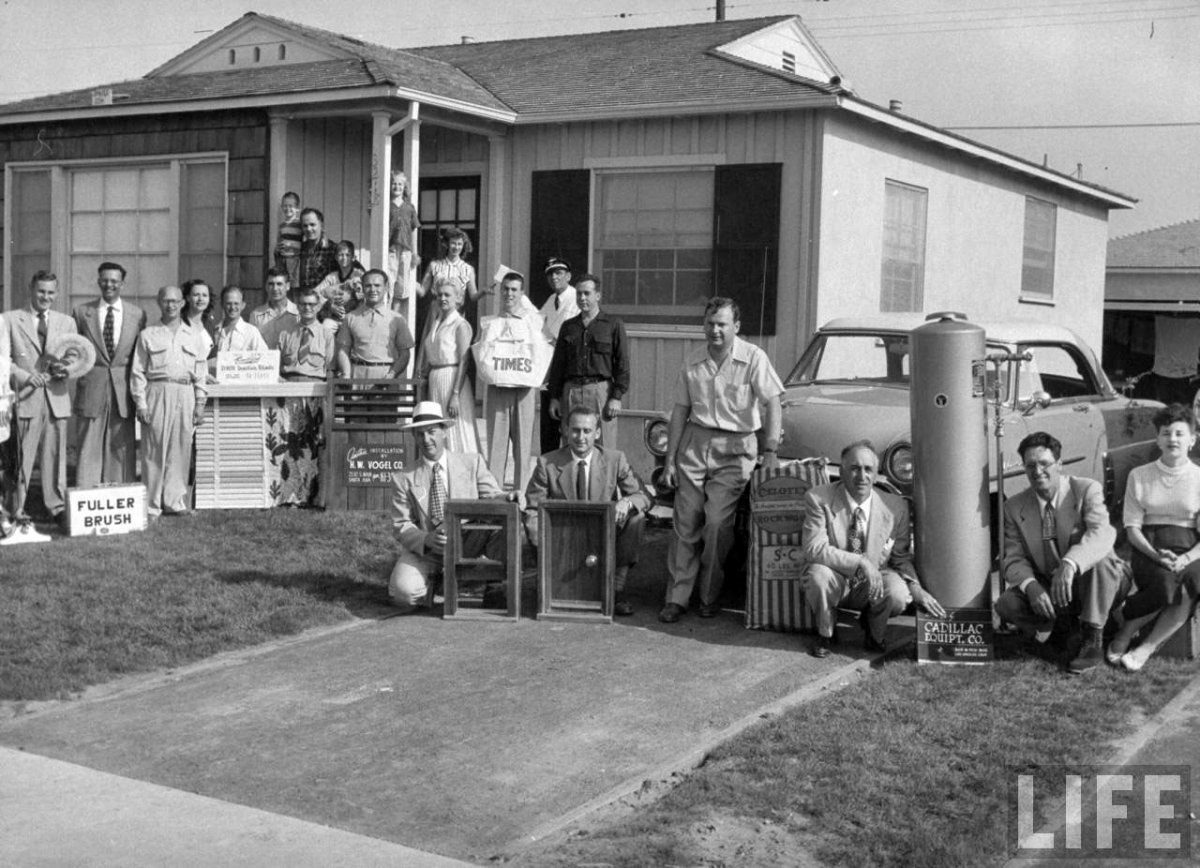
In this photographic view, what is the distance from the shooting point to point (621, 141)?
1430 cm

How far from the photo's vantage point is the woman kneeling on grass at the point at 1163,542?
764cm

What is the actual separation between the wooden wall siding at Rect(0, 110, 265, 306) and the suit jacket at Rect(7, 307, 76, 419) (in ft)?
12.5

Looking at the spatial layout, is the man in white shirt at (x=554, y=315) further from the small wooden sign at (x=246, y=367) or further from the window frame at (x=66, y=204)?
the window frame at (x=66, y=204)

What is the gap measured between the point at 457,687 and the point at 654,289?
25.6 feet

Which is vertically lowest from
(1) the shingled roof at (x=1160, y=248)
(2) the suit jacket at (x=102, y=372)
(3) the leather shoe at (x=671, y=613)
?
(3) the leather shoe at (x=671, y=613)

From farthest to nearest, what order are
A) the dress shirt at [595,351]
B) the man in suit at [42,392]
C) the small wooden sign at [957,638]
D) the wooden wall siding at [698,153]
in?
the wooden wall siding at [698,153], the man in suit at [42,392], the dress shirt at [595,351], the small wooden sign at [957,638]

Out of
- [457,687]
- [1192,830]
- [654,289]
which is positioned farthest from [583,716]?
[654,289]

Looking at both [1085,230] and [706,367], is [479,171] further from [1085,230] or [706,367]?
[1085,230]

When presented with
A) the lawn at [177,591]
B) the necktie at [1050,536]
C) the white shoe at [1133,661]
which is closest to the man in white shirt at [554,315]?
the lawn at [177,591]

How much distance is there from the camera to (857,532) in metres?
7.92

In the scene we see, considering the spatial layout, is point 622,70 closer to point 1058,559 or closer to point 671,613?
point 671,613

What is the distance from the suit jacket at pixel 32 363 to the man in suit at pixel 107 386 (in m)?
0.27

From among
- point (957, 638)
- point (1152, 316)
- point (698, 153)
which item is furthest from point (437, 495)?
point (1152, 316)

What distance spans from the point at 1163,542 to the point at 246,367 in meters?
7.29
